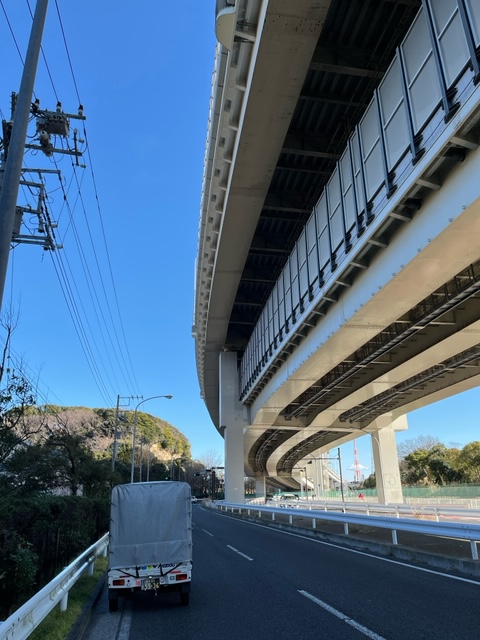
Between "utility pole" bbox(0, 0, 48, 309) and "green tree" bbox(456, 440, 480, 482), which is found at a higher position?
"utility pole" bbox(0, 0, 48, 309)

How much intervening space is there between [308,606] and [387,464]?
34.2 meters

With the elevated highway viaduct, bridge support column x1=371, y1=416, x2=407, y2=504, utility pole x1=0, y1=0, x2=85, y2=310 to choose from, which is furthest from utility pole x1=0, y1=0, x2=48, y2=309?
bridge support column x1=371, y1=416, x2=407, y2=504

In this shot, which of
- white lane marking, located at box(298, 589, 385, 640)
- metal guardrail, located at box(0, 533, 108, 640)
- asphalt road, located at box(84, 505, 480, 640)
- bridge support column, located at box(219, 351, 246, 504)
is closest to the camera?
metal guardrail, located at box(0, 533, 108, 640)

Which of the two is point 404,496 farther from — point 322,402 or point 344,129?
point 344,129

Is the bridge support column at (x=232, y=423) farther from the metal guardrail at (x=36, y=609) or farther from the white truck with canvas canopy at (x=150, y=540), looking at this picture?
the metal guardrail at (x=36, y=609)

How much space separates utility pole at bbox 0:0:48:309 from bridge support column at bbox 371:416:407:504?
38038mm

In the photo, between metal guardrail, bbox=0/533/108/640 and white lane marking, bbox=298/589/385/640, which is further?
white lane marking, bbox=298/589/385/640

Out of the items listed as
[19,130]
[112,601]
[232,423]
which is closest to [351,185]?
[19,130]

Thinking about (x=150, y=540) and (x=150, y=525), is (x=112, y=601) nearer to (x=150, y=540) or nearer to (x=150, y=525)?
(x=150, y=540)

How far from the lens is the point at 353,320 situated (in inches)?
612

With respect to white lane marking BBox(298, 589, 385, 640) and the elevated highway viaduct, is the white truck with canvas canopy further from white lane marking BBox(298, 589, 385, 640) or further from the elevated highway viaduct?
the elevated highway viaduct

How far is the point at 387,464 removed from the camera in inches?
1516

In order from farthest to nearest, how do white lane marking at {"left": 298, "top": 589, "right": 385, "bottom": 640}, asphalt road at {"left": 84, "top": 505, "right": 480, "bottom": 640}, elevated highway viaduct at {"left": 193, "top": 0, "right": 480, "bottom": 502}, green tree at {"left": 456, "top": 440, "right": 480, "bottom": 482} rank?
1. green tree at {"left": 456, "top": 440, "right": 480, "bottom": 482}
2. elevated highway viaduct at {"left": 193, "top": 0, "right": 480, "bottom": 502}
3. asphalt road at {"left": 84, "top": 505, "right": 480, "bottom": 640}
4. white lane marking at {"left": 298, "top": 589, "right": 385, "bottom": 640}

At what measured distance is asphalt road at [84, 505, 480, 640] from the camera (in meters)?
5.98
